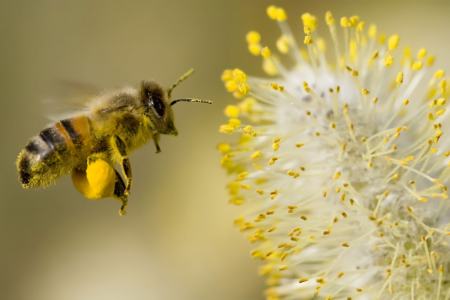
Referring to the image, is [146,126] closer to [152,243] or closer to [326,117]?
[326,117]

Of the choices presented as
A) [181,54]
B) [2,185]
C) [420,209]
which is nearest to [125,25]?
[181,54]

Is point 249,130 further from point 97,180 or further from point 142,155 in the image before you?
point 142,155

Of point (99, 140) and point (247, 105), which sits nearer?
point (99, 140)

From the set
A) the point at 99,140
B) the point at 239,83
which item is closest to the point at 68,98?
the point at 99,140

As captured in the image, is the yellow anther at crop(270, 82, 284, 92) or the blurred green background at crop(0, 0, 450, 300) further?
the blurred green background at crop(0, 0, 450, 300)

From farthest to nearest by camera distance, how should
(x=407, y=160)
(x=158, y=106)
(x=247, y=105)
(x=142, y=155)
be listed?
1. (x=142, y=155)
2. (x=247, y=105)
3. (x=158, y=106)
4. (x=407, y=160)

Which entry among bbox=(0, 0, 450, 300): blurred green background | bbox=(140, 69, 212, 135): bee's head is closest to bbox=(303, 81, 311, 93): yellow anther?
bbox=(140, 69, 212, 135): bee's head

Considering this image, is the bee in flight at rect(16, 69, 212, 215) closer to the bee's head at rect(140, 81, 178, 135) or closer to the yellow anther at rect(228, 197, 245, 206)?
the bee's head at rect(140, 81, 178, 135)

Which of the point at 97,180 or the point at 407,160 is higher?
the point at 97,180
